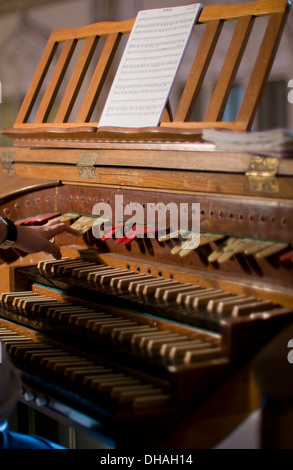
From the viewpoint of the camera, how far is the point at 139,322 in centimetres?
195

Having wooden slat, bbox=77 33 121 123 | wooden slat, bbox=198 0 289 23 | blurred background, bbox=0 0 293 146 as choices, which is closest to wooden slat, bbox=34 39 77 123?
wooden slat, bbox=77 33 121 123

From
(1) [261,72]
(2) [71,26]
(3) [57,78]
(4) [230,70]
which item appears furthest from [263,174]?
(2) [71,26]

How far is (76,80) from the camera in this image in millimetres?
2746

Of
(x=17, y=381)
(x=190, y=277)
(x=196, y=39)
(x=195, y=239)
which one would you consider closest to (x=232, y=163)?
(x=195, y=239)

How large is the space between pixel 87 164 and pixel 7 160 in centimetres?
61

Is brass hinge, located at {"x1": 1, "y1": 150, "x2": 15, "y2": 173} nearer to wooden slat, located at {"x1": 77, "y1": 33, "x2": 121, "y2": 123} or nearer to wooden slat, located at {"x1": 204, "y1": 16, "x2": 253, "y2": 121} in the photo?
wooden slat, located at {"x1": 77, "y1": 33, "x2": 121, "y2": 123}

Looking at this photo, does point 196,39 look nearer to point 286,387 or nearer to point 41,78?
point 41,78

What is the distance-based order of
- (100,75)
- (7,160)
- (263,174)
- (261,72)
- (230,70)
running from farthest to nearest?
(7,160) < (100,75) < (230,70) < (261,72) < (263,174)

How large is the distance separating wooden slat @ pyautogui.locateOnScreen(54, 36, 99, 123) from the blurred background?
6.56ft

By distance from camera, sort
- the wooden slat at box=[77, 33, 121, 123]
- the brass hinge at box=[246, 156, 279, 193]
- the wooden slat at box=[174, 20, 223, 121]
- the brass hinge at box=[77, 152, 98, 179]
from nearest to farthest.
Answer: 1. the brass hinge at box=[246, 156, 279, 193]
2. the wooden slat at box=[174, 20, 223, 121]
3. the brass hinge at box=[77, 152, 98, 179]
4. the wooden slat at box=[77, 33, 121, 123]

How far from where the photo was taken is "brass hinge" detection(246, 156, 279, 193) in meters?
1.79

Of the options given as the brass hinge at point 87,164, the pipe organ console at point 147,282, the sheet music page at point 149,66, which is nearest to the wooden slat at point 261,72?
the pipe organ console at point 147,282

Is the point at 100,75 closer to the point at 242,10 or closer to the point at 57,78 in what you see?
the point at 57,78

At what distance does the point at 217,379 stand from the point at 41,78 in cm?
189
